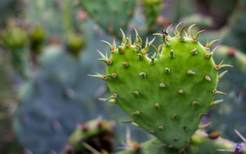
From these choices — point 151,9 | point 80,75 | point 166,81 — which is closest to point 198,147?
point 166,81

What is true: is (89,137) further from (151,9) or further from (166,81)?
(166,81)

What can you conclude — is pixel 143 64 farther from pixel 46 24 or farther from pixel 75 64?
pixel 46 24

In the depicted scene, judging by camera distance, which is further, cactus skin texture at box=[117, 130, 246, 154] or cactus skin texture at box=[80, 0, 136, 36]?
cactus skin texture at box=[80, 0, 136, 36]

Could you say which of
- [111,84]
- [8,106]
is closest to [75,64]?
[8,106]

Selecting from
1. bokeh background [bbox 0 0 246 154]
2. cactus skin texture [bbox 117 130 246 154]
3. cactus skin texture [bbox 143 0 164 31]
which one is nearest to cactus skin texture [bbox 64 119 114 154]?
bokeh background [bbox 0 0 246 154]

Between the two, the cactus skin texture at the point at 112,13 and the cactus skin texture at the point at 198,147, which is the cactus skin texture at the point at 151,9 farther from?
the cactus skin texture at the point at 198,147

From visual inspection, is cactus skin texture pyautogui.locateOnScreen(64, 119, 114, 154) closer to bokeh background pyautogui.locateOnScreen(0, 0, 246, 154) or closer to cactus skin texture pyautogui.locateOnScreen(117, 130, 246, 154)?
bokeh background pyautogui.locateOnScreen(0, 0, 246, 154)

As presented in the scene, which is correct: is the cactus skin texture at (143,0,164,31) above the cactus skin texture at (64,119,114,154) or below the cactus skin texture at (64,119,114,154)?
above
